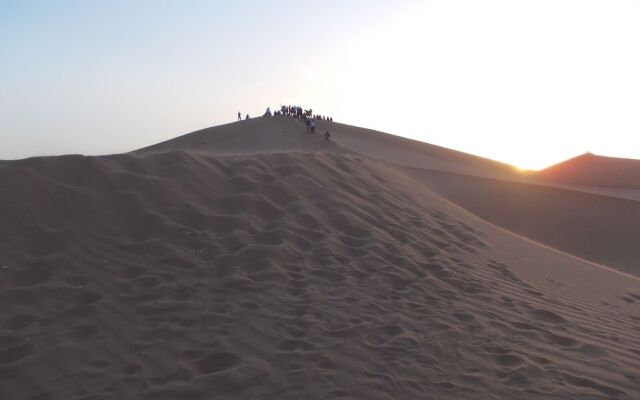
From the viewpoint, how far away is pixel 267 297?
548 centimetres

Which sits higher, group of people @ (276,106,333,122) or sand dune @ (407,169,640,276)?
group of people @ (276,106,333,122)

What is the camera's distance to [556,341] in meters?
5.50

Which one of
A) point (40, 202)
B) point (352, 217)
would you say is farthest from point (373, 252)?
point (40, 202)

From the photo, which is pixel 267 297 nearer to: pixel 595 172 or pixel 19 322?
pixel 19 322

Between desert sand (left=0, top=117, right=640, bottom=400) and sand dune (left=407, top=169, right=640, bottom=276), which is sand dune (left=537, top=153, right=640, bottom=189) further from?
desert sand (left=0, top=117, right=640, bottom=400)

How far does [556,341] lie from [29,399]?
4534mm

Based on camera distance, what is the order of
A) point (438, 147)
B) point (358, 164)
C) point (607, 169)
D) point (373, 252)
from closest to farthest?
point (373, 252) < point (358, 164) < point (607, 169) < point (438, 147)

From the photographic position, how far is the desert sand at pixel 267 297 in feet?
13.6

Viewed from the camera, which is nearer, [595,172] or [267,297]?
[267,297]

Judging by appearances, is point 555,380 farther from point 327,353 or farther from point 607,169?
point 607,169

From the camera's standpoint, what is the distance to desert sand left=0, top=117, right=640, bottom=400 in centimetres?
414

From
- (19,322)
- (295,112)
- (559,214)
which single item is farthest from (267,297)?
(295,112)

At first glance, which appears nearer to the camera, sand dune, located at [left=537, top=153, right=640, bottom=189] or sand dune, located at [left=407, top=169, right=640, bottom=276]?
sand dune, located at [left=407, top=169, right=640, bottom=276]

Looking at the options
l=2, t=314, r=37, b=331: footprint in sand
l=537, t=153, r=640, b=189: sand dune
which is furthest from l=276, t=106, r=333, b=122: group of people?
l=2, t=314, r=37, b=331: footprint in sand
